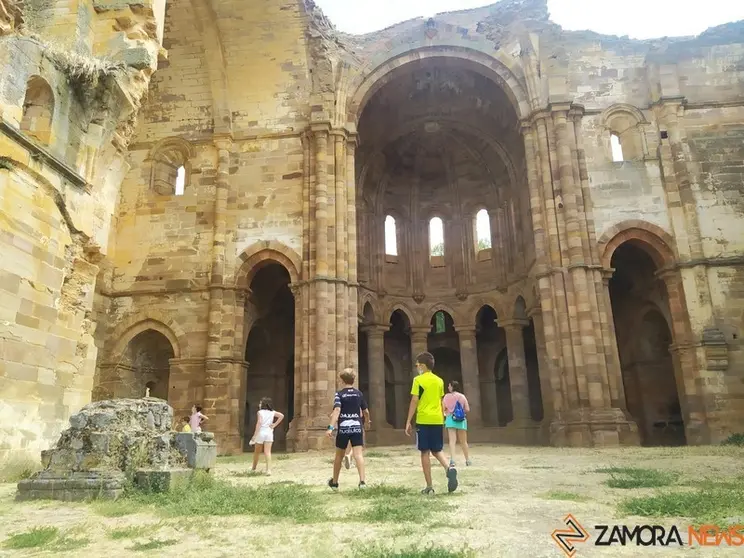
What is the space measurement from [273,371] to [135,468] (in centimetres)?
1509

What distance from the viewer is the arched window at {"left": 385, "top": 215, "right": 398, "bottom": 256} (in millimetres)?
24692

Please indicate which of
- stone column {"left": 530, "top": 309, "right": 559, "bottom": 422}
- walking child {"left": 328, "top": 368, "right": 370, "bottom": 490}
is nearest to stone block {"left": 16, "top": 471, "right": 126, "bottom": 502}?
walking child {"left": 328, "top": 368, "right": 370, "bottom": 490}

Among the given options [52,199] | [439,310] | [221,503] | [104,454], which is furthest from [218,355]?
[221,503]

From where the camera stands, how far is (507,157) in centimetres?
2302

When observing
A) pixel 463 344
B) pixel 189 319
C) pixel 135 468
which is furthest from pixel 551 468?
pixel 463 344

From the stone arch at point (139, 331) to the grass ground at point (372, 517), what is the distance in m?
9.92

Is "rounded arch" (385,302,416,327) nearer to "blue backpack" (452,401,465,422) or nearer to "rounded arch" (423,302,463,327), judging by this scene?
"rounded arch" (423,302,463,327)

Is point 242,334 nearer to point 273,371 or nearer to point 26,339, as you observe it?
point 273,371

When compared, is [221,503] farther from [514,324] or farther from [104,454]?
[514,324]

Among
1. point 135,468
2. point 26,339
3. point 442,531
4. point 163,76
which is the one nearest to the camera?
point 442,531

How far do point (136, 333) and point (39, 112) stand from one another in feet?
31.7

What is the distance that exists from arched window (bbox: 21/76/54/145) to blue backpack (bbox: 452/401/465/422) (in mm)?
8543

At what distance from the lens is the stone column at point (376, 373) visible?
21.1 m

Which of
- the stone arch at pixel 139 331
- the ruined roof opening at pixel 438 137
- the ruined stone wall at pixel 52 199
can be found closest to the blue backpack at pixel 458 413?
the ruined stone wall at pixel 52 199
